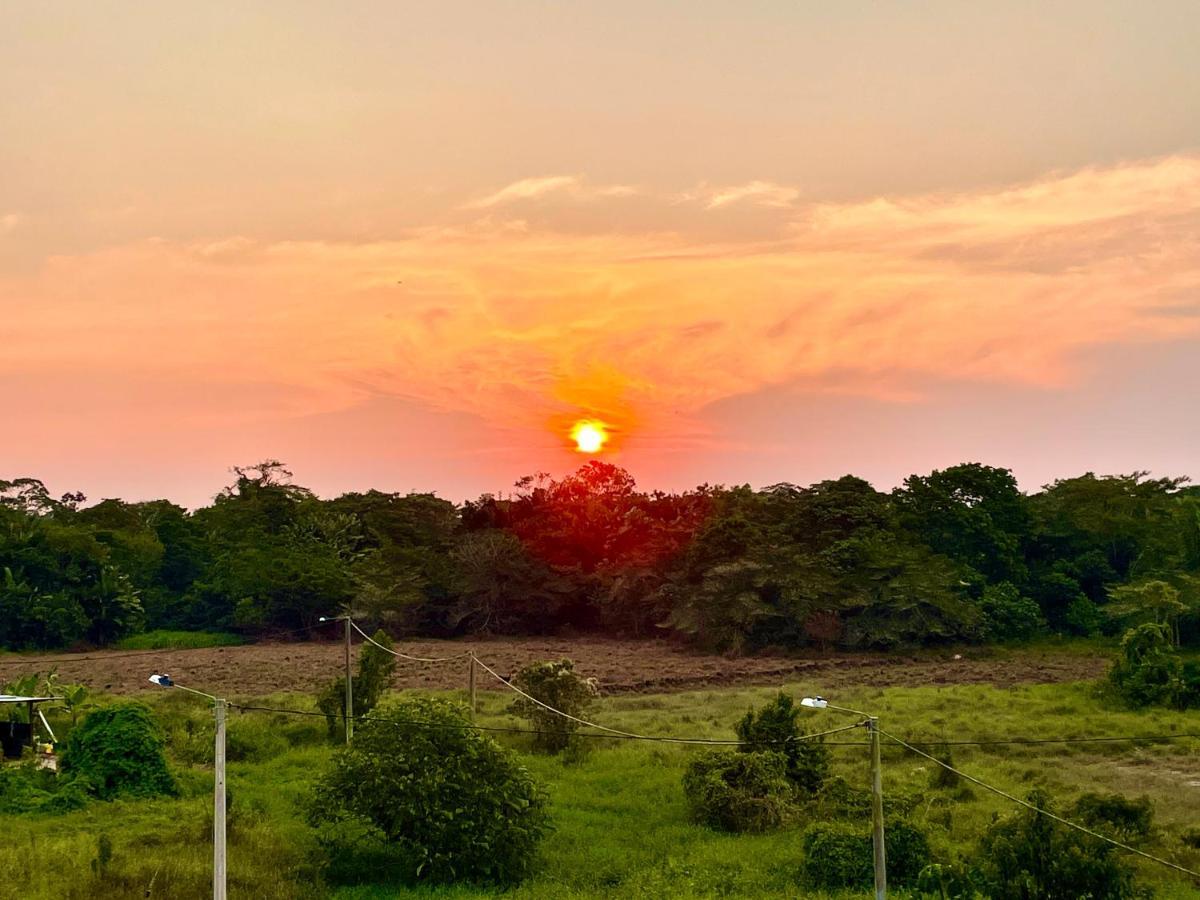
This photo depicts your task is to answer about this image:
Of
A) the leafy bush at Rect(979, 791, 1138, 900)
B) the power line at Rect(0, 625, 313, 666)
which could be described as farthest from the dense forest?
the leafy bush at Rect(979, 791, 1138, 900)

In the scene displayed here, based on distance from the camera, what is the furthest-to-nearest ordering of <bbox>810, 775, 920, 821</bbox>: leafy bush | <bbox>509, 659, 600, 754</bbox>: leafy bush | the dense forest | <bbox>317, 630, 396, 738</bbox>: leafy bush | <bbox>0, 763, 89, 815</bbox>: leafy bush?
the dense forest
<bbox>317, 630, 396, 738</bbox>: leafy bush
<bbox>509, 659, 600, 754</bbox>: leafy bush
<bbox>0, 763, 89, 815</bbox>: leafy bush
<bbox>810, 775, 920, 821</bbox>: leafy bush

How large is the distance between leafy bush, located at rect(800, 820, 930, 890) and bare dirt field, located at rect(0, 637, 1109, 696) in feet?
83.9

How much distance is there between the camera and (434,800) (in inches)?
846

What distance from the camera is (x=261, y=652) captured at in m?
65.2

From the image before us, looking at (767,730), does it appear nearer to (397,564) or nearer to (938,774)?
(938,774)

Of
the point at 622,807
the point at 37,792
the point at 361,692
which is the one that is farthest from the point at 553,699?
the point at 37,792

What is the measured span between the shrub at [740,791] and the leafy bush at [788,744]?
0.65 meters

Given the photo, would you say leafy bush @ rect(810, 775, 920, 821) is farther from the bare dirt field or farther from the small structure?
the small structure

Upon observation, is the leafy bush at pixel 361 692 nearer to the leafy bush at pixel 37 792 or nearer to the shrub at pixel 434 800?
the leafy bush at pixel 37 792

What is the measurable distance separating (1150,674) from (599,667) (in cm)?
2710

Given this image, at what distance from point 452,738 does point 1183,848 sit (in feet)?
50.0

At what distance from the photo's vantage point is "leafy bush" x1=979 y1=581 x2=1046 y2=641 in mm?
60594

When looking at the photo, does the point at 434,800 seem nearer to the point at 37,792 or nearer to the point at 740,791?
the point at 740,791

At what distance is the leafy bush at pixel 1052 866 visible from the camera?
16547 millimetres
